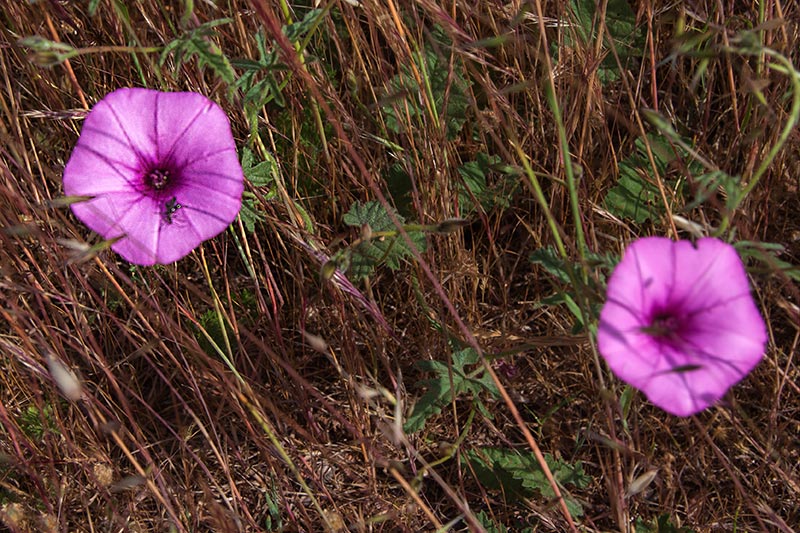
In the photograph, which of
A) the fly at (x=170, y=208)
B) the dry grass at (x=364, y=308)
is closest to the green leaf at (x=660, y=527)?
the dry grass at (x=364, y=308)

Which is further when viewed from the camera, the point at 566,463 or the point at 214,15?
the point at 214,15

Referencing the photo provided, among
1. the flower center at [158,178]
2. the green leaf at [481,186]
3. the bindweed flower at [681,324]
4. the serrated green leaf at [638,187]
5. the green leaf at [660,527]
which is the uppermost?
the flower center at [158,178]

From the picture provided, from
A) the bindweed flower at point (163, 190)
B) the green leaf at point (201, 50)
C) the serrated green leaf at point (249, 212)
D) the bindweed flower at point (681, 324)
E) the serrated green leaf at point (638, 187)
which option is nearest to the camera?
the bindweed flower at point (681, 324)

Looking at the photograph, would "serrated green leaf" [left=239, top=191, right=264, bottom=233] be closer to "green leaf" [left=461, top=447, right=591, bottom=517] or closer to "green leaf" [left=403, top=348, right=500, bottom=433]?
"green leaf" [left=403, top=348, right=500, bottom=433]

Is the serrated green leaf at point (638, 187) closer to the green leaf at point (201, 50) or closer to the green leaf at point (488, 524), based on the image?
the green leaf at point (488, 524)

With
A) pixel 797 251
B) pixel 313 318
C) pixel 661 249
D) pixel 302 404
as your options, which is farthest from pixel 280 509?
pixel 797 251

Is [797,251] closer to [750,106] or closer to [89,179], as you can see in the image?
[750,106]
